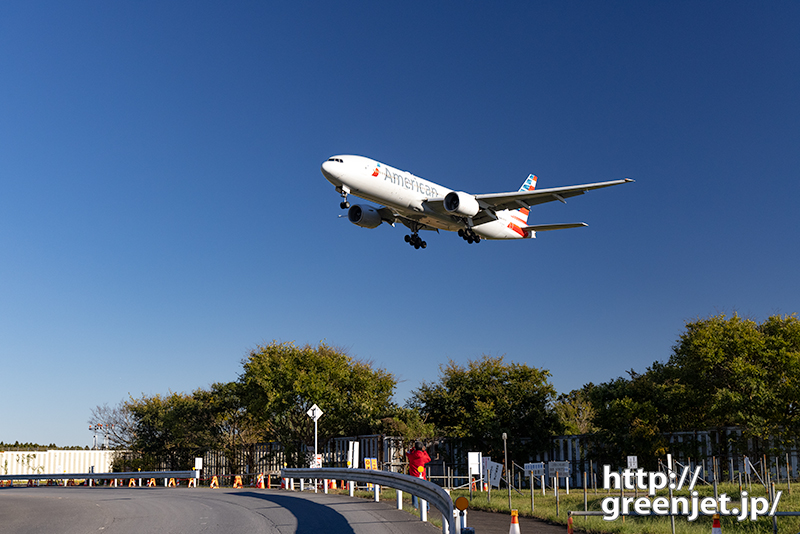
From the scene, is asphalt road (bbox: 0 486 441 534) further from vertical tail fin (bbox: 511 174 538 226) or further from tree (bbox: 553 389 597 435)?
tree (bbox: 553 389 597 435)

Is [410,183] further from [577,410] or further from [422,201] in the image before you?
[577,410]

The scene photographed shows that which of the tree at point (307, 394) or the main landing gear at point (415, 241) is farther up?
the main landing gear at point (415, 241)

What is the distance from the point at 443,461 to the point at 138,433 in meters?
25.5

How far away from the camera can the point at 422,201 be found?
91.0 ft

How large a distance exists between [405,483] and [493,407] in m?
21.9

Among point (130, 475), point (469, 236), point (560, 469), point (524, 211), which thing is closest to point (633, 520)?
point (560, 469)

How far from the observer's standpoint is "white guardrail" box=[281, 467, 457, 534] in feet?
31.4

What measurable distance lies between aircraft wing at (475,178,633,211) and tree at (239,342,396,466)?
1270 centimetres

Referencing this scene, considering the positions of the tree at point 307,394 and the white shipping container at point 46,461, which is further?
the white shipping container at point 46,461

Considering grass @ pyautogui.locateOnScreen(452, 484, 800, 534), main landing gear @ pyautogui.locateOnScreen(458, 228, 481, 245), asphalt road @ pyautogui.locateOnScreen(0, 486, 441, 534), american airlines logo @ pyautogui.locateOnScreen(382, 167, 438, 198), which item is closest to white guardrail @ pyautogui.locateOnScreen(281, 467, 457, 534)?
asphalt road @ pyautogui.locateOnScreen(0, 486, 441, 534)

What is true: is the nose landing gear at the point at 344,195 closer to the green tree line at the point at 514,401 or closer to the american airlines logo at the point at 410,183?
the american airlines logo at the point at 410,183

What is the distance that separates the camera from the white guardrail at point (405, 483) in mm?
9570

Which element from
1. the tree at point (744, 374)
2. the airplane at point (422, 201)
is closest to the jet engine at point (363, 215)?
the airplane at point (422, 201)

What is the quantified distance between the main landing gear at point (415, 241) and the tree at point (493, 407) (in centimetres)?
811
